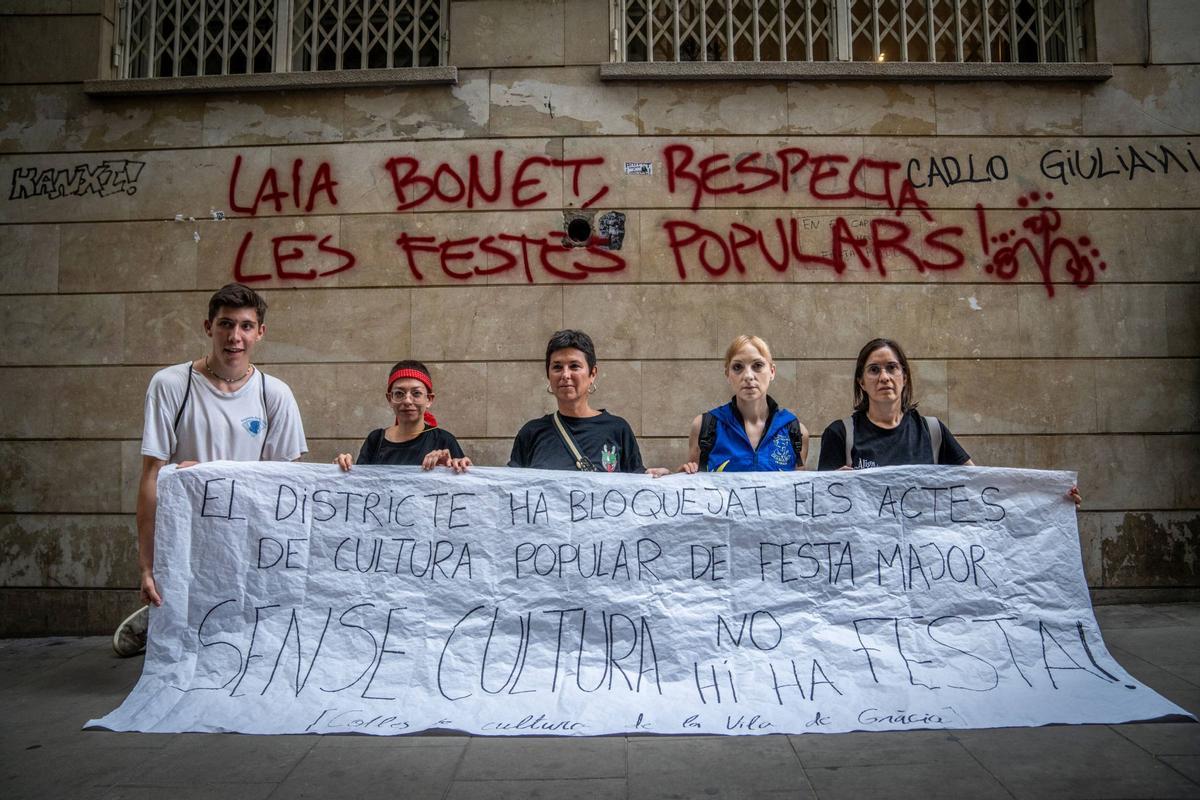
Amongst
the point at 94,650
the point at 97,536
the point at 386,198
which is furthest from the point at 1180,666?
the point at 97,536

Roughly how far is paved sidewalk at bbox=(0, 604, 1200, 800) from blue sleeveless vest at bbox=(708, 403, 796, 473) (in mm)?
1202

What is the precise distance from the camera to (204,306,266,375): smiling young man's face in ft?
11.2

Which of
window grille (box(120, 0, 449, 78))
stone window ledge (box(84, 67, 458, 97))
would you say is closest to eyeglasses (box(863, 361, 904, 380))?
stone window ledge (box(84, 67, 458, 97))

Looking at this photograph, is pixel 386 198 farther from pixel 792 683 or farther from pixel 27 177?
pixel 792 683

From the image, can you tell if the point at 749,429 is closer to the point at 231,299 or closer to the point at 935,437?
the point at 935,437

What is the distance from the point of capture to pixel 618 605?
10.5 ft

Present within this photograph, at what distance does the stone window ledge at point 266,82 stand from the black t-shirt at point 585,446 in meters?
2.92

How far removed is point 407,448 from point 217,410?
0.90m

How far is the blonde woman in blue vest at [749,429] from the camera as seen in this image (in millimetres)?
3518

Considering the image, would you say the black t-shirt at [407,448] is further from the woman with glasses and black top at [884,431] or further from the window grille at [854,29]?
the window grille at [854,29]

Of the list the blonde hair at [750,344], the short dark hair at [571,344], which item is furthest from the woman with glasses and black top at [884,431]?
the short dark hair at [571,344]

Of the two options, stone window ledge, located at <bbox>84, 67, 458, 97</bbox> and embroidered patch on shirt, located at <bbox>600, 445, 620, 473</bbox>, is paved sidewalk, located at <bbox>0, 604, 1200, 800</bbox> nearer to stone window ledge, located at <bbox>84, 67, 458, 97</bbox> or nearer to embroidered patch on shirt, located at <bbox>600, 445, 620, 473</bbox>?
embroidered patch on shirt, located at <bbox>600, 445, 620, 473</bbox>

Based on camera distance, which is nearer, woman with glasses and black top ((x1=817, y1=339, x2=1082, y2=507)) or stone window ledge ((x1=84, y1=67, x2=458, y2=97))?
woman with glasses and black top ((x1=817, y1=339, x2=1082, y2=507))

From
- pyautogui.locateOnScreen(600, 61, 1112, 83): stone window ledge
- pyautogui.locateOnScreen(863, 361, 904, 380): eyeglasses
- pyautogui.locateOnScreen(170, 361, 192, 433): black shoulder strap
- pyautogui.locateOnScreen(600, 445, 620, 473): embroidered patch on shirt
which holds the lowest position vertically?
pyautogui.locateOnScreen(600, 445, 620, 473): embroidered patch on shirt
